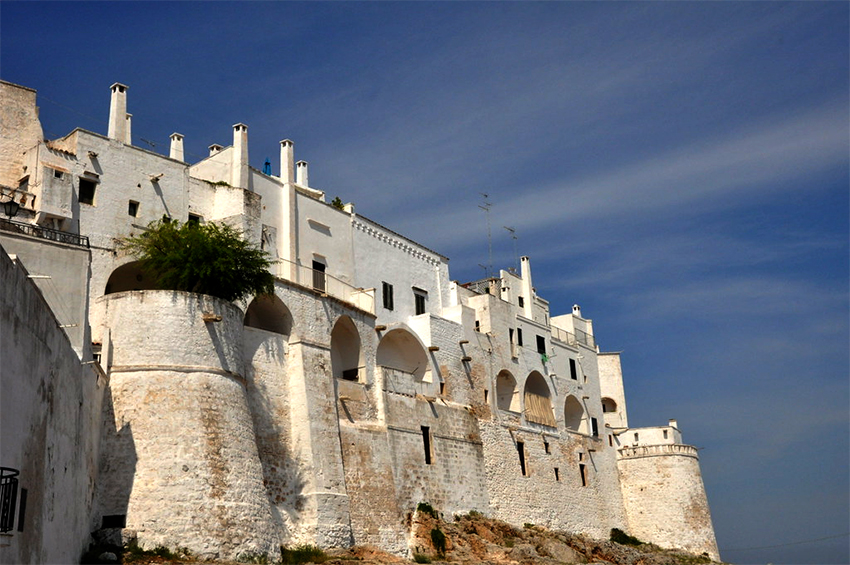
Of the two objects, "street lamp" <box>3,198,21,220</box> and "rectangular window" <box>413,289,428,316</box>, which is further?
"rectangular window" <box>413,289,428,316</box>

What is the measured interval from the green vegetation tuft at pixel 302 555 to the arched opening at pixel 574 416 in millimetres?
22680

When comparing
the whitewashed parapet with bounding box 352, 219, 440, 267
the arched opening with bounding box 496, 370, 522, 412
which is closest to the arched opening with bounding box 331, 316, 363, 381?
the whitewashed parapet with bounding box 352, 219, 440, 267

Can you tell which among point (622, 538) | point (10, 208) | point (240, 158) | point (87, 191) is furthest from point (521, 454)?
point (10, 208)

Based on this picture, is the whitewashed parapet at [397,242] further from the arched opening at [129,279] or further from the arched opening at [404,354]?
the arched opening at [129,279]

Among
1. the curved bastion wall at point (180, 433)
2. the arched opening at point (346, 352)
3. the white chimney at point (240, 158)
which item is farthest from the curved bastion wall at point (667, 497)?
the curved bastion wall at point (180, 433)

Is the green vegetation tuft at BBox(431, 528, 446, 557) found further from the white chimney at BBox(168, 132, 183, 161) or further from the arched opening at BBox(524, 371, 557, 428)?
the white chimney at BBox(168, 132, 183, 161)

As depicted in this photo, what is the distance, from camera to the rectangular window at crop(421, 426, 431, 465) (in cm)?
3491

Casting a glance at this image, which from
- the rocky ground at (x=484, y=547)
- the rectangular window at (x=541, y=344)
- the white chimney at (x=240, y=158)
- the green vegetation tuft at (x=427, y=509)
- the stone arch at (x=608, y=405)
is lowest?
the rocky ground at (x=484, y=547)

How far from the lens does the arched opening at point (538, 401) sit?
42906 millimetres

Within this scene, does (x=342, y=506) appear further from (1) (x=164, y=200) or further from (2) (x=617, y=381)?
(2) (x=617, y=381)

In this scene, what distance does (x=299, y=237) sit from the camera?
3416 cm

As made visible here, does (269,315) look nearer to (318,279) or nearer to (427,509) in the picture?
(318,279)

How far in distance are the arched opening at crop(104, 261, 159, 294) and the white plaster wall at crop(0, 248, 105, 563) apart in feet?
27.5

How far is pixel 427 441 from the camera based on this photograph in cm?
3525
